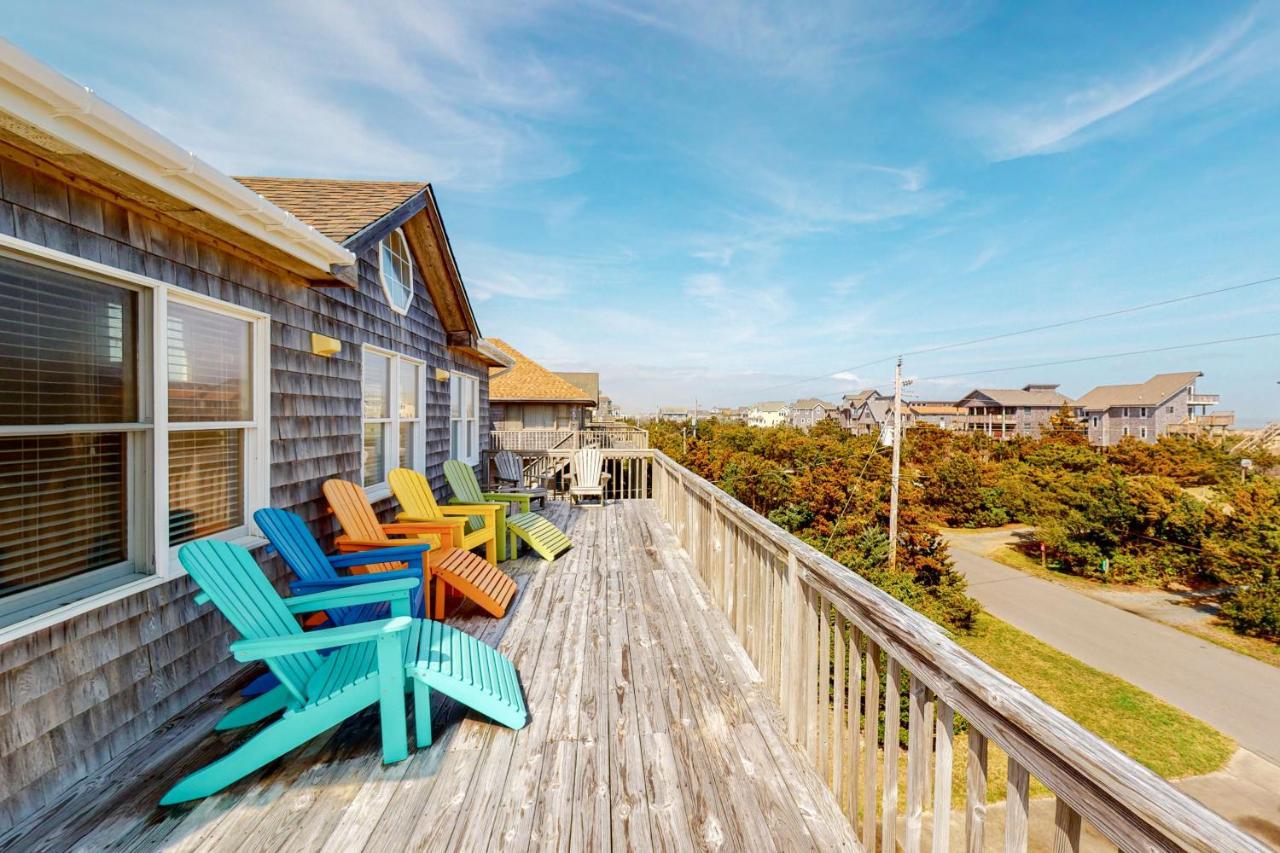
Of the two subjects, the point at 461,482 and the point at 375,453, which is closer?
the point at 375,453

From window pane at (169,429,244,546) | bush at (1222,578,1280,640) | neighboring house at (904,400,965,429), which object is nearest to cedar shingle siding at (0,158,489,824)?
window pane at (169,429,244,546)

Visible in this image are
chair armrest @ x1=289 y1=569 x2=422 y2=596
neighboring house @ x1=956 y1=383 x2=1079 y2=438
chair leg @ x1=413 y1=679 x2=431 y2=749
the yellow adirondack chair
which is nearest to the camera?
chair leg @ x1=413 y1=679 x2=431 y2=749

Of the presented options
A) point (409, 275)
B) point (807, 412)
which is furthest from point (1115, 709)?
point (807, 412)

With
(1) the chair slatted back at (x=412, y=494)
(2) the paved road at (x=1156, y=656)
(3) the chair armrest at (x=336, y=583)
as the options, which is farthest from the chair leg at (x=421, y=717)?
(2) the paved road at (x=1156, y=656)

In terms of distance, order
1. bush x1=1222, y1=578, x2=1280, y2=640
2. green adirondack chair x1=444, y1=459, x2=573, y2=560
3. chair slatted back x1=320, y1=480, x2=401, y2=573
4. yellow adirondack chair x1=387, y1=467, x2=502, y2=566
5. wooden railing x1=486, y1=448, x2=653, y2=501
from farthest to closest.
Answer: bush x1=1222, y1=578, x2=1280, y2=640 → wooden railing x1=486, y1=448, x2=653, y2=501 → green adirondack chair x1=444, y1=459, x2=573, y2=560 → yellow adirondack chair x1=387, y1=467, x2=502, y2=566 → chair slatted back x1=320, y1=480, x2=401, y2=573

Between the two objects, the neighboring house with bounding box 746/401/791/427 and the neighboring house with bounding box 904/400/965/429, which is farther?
the neighboring house with bounding box 746/401/791/427

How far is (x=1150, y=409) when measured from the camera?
1713 inches

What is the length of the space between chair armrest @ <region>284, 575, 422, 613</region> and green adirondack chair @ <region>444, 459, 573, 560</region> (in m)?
2.29

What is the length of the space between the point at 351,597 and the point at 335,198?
3895 millimetres

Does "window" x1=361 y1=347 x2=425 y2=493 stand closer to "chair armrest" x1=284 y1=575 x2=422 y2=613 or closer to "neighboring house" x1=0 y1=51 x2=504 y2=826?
"neighboring house" x1=0 y1=51 x2=504 y2=826

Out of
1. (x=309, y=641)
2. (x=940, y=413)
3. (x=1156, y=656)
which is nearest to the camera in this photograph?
(x=309, y=641)

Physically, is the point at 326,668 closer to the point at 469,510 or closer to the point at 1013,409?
the point at 469,510

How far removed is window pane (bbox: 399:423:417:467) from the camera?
228 inches

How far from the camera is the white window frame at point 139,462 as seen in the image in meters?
1.96
